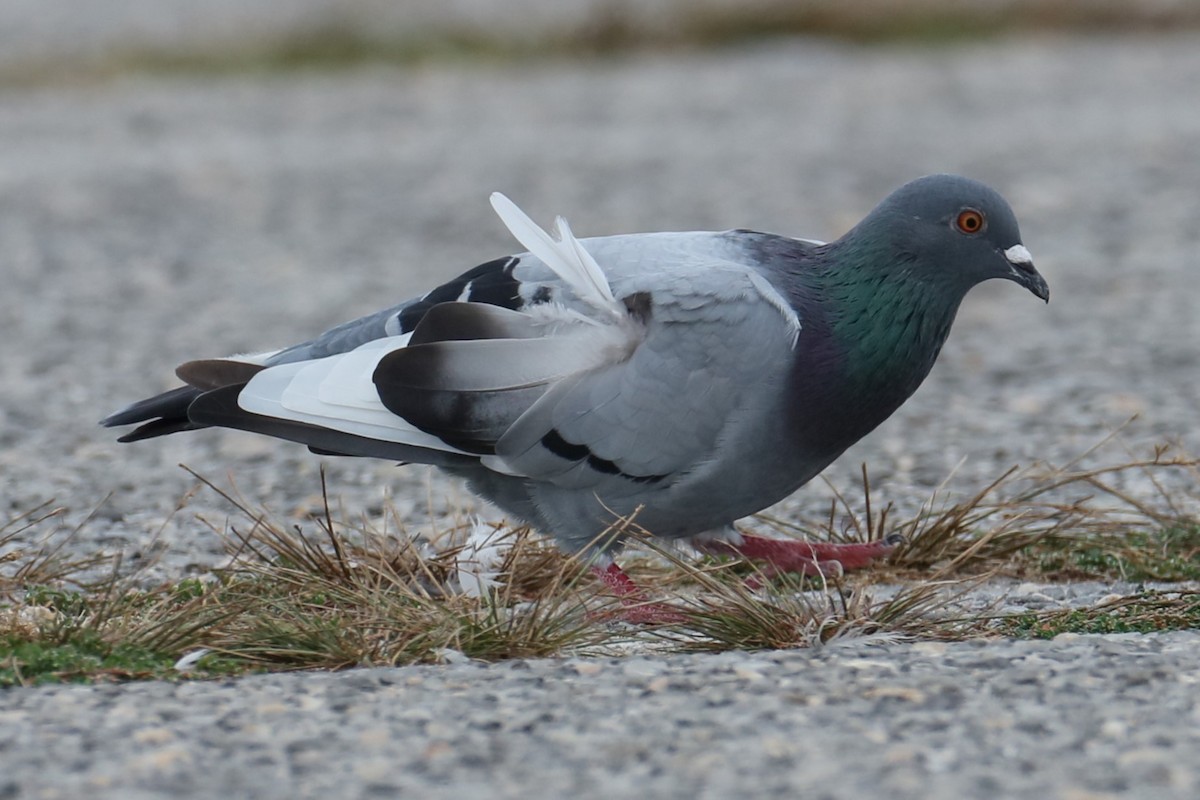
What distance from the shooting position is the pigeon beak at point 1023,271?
4.61 meters

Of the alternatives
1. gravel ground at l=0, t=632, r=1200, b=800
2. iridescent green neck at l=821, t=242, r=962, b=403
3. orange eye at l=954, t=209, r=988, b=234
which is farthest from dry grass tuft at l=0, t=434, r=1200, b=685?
orange eye at l=954, t=209, r=988, b=234

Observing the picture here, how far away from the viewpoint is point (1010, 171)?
11352 mm

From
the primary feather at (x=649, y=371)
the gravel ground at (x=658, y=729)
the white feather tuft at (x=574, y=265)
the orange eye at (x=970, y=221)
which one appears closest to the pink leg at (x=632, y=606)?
the primary feather at (x=649, y=371)

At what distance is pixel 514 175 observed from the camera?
11.5m

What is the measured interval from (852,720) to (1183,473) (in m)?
2.81

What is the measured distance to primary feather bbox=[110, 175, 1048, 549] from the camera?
4383 mm

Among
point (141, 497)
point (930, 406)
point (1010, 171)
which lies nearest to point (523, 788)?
point (141, 497)

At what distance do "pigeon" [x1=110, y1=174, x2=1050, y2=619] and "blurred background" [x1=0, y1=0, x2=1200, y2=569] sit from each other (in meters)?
0.82

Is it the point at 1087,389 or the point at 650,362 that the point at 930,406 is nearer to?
the point at 1087,389

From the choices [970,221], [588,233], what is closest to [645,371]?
[970,221]

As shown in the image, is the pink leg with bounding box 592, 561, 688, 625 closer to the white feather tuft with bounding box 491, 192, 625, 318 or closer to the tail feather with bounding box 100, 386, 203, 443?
the white feather tuft with bounding box 491, 192, 625, 318

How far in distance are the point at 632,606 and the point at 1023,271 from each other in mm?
1364

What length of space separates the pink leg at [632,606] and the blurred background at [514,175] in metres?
1.11

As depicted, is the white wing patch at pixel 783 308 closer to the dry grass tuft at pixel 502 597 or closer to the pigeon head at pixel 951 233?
the pigeon head at pixel 951 233
